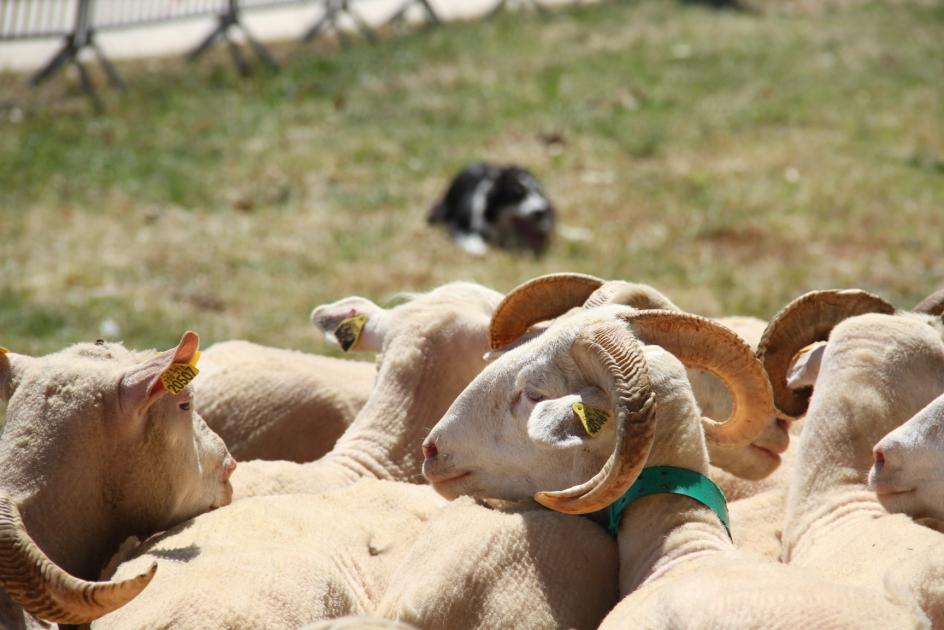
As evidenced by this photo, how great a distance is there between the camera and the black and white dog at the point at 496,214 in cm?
1065

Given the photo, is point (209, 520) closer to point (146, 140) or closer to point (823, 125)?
point (146, 140)

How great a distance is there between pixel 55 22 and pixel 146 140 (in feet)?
8.95

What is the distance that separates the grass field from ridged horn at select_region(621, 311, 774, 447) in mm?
4260

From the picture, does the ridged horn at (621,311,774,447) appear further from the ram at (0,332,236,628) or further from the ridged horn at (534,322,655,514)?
the ram at (0,332,236,628)

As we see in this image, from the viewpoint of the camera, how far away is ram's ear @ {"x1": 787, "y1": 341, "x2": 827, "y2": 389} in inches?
172

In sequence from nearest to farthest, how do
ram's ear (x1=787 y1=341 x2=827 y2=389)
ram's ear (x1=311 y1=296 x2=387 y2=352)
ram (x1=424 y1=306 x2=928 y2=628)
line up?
ram (x1=424 y1=306 x2=928 y2=628) < ram's ear (x1=787 y1=341 x2=827 y2=389) < ram's ear (x1=311 y1=296 x2=387 y2=352)

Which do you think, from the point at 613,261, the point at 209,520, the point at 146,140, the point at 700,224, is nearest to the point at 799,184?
the point at 700,224

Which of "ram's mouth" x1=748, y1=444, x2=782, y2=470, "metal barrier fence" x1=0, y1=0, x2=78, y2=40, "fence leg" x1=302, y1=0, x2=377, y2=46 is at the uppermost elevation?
"ram's mouth" x1=748, y1=444, x2=782, y2=470

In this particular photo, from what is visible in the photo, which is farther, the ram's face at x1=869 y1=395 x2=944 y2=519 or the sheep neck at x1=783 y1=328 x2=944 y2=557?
the sheep neck at x1=783 y1=328 x2=944 y2=557

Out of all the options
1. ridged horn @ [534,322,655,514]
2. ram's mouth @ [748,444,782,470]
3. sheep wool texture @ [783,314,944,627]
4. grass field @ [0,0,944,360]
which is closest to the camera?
ridged horn @ [534,322,655,514]

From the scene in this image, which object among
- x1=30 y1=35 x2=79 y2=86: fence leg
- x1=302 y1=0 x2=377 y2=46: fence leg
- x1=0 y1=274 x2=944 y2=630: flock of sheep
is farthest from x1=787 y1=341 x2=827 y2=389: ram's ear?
x1=302 y1=0 x2=377 y2=46: fence leg

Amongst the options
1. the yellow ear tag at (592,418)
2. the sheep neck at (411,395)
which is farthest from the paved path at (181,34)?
the yellow ear tag at (592,418)

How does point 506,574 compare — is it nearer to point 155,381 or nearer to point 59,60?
point 155,381

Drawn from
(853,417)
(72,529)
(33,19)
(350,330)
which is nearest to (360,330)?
(350,330)
